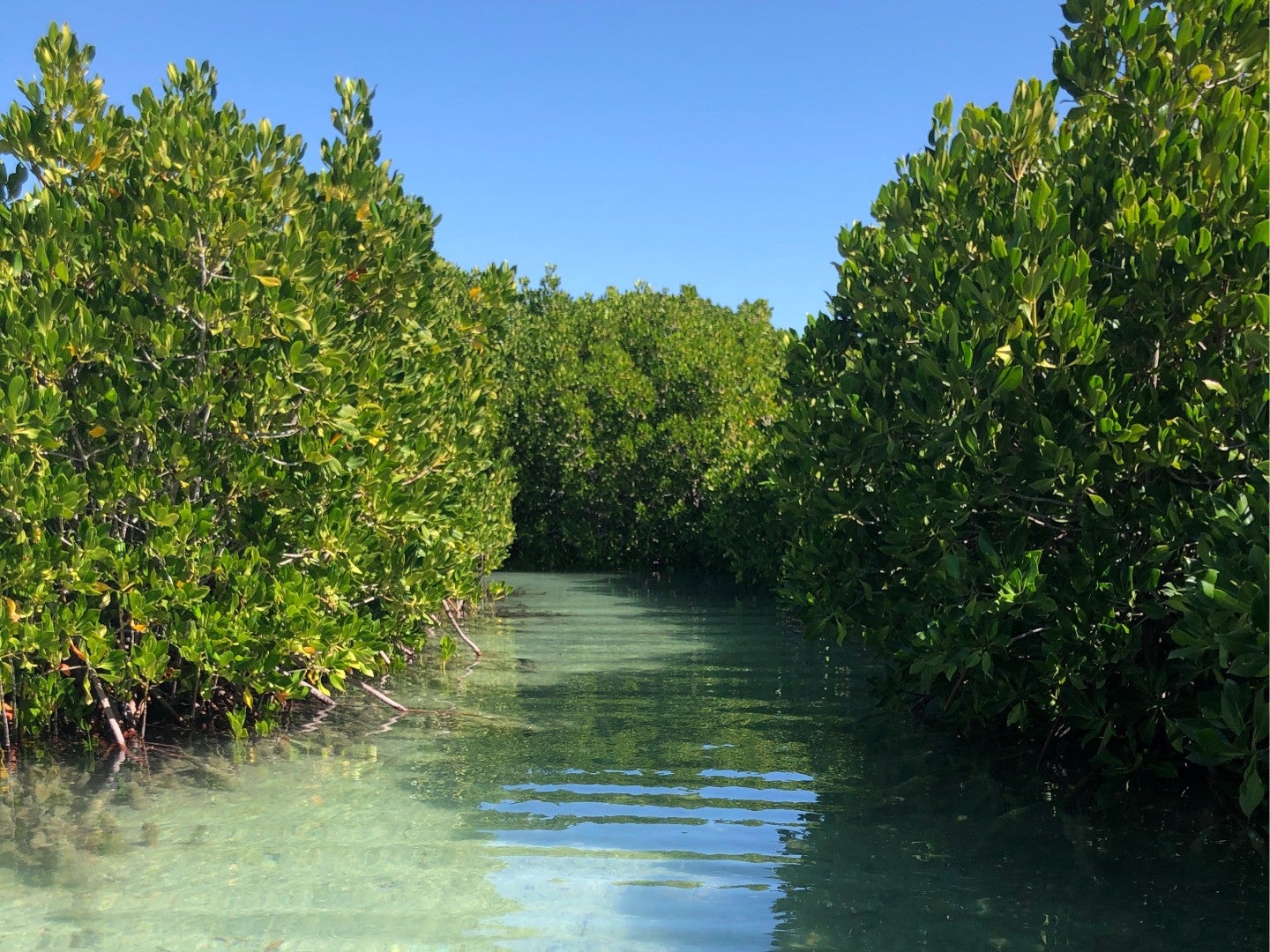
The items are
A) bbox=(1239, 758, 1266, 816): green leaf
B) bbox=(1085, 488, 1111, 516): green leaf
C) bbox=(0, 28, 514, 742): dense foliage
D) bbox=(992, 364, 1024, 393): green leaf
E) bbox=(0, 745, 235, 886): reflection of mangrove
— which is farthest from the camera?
bbox=(0, 28, 514, 742): dense foliage

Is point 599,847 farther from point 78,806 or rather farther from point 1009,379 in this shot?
point 1009,379

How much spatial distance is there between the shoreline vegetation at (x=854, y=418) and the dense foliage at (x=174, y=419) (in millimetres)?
29

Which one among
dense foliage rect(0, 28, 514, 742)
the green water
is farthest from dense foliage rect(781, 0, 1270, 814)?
A: dense foliage rect(0, 28, 514, 742)

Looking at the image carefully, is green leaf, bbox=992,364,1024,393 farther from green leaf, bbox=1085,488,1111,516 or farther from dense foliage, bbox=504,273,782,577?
dense foliage, bbox=504,273,782,577

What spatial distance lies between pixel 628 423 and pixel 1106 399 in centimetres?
2148

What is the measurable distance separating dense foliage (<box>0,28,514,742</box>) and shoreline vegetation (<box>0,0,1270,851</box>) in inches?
1.1

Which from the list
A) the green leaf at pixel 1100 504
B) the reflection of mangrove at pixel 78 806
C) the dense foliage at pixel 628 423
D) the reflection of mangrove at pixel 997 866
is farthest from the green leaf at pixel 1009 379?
the dense foliage at pixel 628 423

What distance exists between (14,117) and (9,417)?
254cm

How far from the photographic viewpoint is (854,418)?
832 centimetres

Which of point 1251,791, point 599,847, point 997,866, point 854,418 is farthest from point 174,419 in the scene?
point 1251,791

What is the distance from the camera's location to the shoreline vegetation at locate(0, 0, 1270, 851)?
245 inches

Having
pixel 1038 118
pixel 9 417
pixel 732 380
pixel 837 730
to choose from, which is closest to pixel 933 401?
pixel 1038 118

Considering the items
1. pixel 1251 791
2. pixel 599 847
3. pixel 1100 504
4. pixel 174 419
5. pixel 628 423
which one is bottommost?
pixel 599 847

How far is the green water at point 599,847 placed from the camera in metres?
5.14
